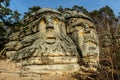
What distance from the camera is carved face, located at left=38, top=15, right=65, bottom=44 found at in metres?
11.9

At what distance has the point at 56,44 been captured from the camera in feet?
38.2

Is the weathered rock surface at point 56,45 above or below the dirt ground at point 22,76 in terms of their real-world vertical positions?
above

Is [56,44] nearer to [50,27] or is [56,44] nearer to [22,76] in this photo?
[50,27]

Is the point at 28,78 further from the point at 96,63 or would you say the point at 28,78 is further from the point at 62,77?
the point at 96,63

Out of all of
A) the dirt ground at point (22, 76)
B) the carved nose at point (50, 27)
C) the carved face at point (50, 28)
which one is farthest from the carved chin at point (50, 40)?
the dirt ground at point (22, 76)

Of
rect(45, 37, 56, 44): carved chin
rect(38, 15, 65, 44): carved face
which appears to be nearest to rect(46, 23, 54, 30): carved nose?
rect(38, 15, 65, 44): carved face

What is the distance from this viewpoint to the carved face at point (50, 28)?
11.9 m

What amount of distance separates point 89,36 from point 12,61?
11.9 ft

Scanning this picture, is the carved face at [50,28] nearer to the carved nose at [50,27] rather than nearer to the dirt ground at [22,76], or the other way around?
the carved nose at [50,27]

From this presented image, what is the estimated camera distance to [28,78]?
10.3m

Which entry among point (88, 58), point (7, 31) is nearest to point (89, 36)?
point (88, 58)

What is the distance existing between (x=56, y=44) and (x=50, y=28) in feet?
Answer: 2.94

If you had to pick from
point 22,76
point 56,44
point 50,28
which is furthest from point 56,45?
point 22,76

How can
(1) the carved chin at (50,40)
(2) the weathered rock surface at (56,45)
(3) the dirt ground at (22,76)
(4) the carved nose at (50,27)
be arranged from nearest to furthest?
(3) the dirt ground at (22,76)
(2) the weathered rock surface at (56,45)
(1) the carved chin at (50,40)
(4) the carved nose at (50,27)
